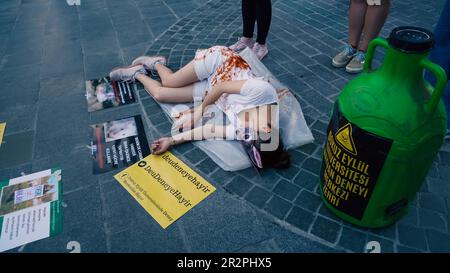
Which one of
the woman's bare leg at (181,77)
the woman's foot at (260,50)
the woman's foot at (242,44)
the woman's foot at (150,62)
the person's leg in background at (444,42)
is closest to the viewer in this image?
the person's leg in background at (444,42)

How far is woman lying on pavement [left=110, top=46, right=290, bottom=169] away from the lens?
91.7 inches

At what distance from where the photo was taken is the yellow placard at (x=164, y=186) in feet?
7.30

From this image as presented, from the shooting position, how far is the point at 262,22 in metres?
3.55

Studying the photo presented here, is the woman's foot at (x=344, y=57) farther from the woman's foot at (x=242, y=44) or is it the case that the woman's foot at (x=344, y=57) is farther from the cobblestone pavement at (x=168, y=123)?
the woman's foot at (x=242, y=44)

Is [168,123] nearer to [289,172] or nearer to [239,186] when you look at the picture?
[239,186]

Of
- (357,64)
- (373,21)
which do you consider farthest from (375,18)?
(357,64)

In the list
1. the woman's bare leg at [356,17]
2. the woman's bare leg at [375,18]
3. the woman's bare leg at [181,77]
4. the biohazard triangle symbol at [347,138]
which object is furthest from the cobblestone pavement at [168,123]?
the biohazard triangle symbol at [347,138]

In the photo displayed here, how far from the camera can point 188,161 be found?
102 inches

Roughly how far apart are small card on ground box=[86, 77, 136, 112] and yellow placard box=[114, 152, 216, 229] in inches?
36.6

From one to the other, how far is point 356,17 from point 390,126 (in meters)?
2.16

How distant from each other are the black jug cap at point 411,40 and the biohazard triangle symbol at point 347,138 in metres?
0.43
